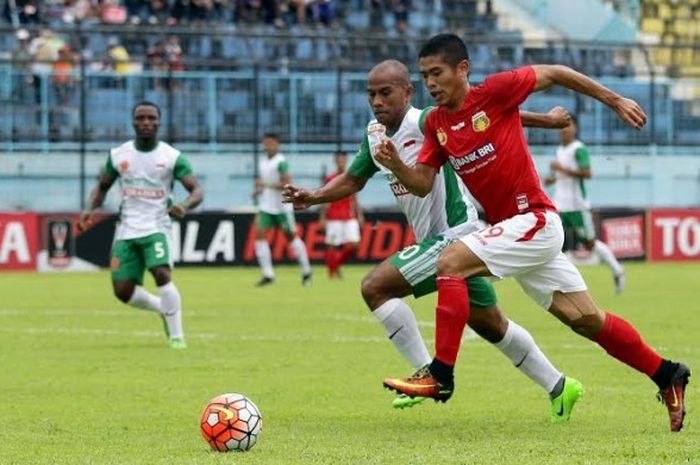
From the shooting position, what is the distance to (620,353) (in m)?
9.35

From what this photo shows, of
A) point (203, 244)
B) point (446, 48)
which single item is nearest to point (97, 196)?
point (446, 48)

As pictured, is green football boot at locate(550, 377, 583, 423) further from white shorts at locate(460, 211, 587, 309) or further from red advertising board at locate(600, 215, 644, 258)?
red advertising board at locate(600, 215, 644, 258)

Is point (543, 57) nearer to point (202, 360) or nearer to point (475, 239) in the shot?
point (202, 360)

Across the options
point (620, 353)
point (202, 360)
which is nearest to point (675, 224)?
point (202, 360)

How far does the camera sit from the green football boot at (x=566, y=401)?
9812 millimetres

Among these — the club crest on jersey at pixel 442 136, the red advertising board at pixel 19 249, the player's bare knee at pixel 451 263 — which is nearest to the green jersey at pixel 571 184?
the red advertising board at pixel 19 249

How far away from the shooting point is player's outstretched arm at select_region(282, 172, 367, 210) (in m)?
10.1

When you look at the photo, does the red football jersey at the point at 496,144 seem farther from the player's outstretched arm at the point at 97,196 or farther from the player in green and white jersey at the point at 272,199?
the player in green and white jersey at the point at 272,199

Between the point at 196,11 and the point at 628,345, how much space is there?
87.7ft

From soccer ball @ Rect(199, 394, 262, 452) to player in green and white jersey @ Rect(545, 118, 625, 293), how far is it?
1550 centimetres

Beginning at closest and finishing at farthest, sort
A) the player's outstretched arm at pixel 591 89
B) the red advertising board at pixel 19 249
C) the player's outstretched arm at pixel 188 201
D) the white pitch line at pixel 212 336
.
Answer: the player's outstretched arm at pixel 591 89 → the player's outstretched arm at pixel 188 201 → the white pitch line at pixel 212 336 → the red advertising board at pixel 19 249

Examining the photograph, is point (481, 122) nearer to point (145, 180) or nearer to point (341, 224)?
point (145, 180)

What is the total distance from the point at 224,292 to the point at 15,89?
8.84 metres

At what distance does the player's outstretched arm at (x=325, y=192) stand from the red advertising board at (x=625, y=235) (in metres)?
23.2
